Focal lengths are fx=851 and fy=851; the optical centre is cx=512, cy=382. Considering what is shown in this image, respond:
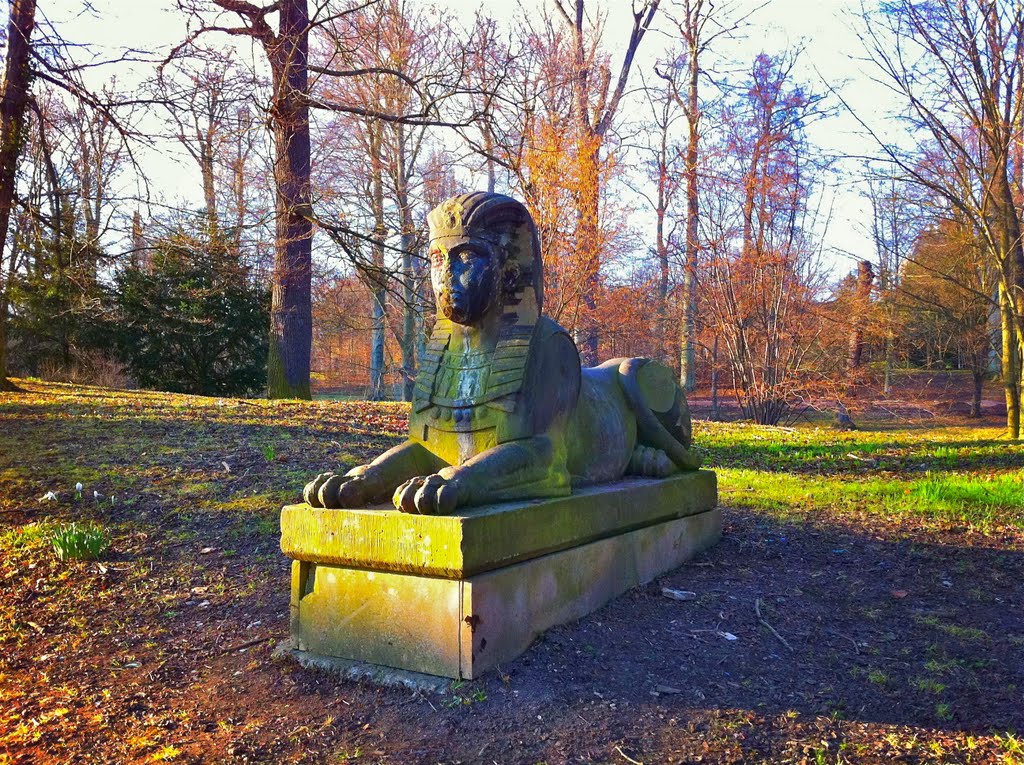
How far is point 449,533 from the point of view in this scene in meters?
3.39

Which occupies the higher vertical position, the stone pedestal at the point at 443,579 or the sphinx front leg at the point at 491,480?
the sphinx front leg at the point at 491,480

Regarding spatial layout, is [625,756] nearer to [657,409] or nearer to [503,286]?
[503,286]

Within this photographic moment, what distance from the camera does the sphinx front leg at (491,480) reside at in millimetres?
3506

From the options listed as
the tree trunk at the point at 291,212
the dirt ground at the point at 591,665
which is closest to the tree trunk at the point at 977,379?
the tree trunk at the point at 291,212

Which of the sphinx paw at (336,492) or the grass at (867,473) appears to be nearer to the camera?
the sphinx paw at (336,492)

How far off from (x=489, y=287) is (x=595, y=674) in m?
1.82

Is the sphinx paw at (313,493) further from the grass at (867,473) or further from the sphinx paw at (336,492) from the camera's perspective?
the grass at (867,473)

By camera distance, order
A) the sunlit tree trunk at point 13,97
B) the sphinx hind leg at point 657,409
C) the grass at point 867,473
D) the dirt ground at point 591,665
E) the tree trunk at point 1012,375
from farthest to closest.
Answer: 1. the tree trunk at point 1012,375
2. the sunlit tree trunk at point 13,97
3. the grass at point 867,473
4. the sphinx hind leg at point 657,409
5. the dirt ground at point 591,665

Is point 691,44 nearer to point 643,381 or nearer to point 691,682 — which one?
point 643,381

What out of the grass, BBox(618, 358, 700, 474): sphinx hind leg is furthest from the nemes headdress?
the grass

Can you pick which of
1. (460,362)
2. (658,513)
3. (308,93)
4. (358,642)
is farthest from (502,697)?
(308,93)

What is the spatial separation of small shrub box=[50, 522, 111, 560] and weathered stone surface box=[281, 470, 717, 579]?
2234 mm

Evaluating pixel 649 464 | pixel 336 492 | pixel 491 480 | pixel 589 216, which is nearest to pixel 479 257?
pixel 491 480

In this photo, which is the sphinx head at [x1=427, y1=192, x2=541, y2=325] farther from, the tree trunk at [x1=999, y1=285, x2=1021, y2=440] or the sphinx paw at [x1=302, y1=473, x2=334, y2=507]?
the tree trunk at [x1=999, y1=285, x2=1021, y2=440]
